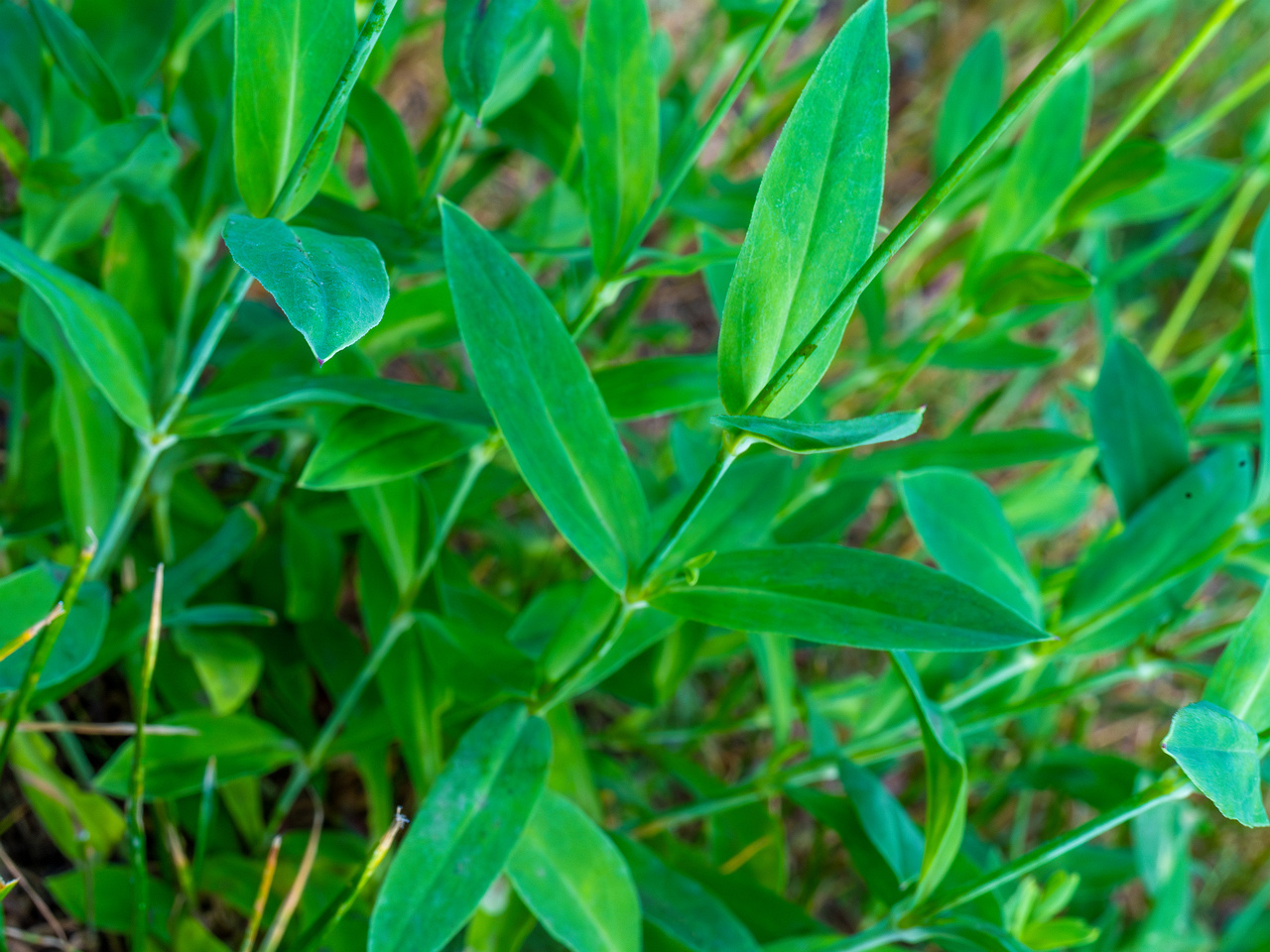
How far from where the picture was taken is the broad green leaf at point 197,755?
2.33 feet

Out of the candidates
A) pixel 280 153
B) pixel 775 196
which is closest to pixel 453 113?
pixel 280 153

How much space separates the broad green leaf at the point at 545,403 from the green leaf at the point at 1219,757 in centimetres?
27

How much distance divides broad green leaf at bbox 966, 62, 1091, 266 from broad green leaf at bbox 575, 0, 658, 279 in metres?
0.28

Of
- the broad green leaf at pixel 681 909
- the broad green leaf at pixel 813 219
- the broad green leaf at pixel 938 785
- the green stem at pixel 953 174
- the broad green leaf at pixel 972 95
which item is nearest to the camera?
the green stem at pixel 953 174

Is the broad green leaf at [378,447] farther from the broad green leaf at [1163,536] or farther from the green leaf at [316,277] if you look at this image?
the broad green leaf at [1163,536]

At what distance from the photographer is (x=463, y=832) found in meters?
0.57

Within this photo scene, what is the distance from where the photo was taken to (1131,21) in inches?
40.0

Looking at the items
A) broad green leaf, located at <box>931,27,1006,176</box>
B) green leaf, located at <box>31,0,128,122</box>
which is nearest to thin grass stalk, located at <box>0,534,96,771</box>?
green leaf, located at <box>31,0,128,122</box>

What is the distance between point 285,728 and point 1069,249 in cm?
167

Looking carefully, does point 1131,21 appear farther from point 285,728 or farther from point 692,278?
point 285,728

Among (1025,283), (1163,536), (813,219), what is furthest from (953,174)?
(1163,536)

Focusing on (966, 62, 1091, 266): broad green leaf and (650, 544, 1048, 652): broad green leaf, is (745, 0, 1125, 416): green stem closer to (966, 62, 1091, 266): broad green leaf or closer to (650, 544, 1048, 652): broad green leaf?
(650, 544, 1048, 652): broad green leaf

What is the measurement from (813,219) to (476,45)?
205 mm

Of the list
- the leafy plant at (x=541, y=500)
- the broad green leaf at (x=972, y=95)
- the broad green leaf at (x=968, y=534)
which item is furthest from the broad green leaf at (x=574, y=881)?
the broad green leaf at (x=972, y=95)
